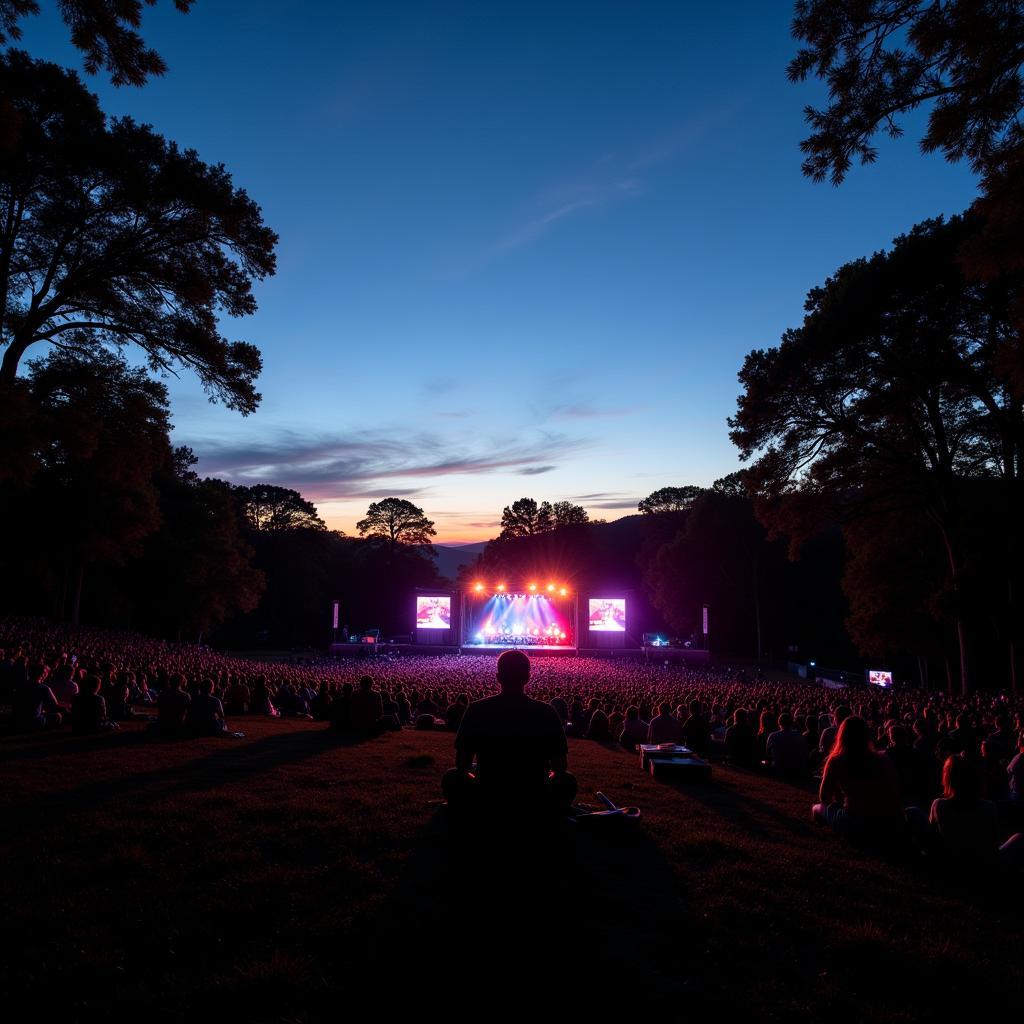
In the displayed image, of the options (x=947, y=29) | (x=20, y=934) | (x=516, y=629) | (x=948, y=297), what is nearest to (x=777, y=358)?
(x=948, y=297)

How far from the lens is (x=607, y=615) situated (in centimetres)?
4394

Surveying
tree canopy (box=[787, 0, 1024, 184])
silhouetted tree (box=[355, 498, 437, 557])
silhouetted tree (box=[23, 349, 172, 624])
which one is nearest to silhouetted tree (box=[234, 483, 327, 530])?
silhouetted tree (box=[355, 498, 437, 557])

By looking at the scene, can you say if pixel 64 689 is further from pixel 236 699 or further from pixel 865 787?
pixel 865 787

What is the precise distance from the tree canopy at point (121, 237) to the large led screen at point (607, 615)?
113 feet

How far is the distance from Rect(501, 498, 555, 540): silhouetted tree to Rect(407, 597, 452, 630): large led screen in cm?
2330

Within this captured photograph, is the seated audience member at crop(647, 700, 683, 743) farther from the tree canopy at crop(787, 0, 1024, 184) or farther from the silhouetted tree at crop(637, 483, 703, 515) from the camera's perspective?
the silhouetted tree at crop(637, 483, 703, 515)

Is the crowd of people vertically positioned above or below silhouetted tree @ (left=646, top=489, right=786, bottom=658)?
below

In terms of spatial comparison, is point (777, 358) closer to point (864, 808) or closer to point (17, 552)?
point (864, 808)

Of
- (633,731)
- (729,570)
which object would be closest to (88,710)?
(633,731)

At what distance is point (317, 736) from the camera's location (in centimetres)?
984

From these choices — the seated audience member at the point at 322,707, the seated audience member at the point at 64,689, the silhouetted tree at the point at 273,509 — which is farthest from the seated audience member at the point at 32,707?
the silhouetted tree at the point at 273,509

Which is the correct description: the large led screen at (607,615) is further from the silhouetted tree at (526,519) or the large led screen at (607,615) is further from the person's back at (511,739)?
the person's back at (511,739)

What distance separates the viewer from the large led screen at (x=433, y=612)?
1764 inches

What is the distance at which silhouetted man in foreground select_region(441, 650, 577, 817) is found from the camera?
359 centimetres
